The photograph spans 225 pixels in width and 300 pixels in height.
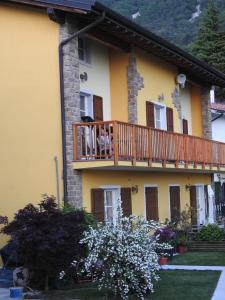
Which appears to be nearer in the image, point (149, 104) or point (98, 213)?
point (98, 213)

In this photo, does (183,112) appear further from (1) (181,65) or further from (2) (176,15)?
(2) (176,15)

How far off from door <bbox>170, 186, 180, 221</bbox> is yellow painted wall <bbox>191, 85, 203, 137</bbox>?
13.7ft

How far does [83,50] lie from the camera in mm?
17250

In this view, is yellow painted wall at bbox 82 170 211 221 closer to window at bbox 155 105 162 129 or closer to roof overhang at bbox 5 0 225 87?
window at bbox 155 105 162 129

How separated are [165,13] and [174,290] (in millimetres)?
83319

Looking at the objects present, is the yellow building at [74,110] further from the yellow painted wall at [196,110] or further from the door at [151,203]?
the yellow painted wall at [196,110]

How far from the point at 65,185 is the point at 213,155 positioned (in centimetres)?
885

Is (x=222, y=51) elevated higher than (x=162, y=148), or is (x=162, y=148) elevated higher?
(x=222, y=51)

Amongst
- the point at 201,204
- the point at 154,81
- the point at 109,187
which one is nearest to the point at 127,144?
the point at 109,187

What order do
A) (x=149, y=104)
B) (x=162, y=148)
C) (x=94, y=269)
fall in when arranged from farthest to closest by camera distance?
1. (x=149, y=104)
2. (x=162, y=148)
3. (x=94, y=269)

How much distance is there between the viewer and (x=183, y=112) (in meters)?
24.4

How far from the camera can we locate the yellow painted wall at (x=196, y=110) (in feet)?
84.0

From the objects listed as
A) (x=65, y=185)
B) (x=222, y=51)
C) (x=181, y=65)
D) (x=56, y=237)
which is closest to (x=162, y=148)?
(x=65, y=185)

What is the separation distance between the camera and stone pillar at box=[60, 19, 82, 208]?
14.9m
